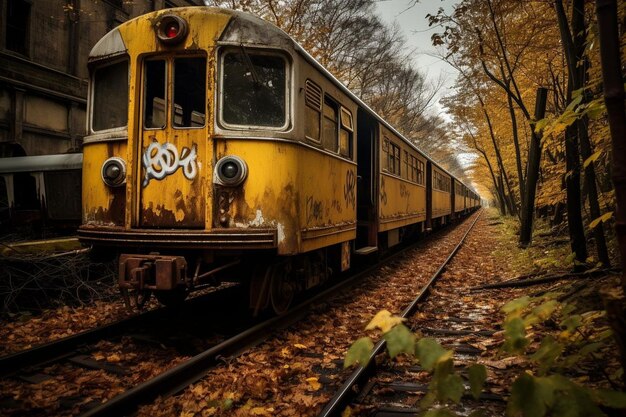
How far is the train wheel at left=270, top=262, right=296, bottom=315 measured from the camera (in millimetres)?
4676

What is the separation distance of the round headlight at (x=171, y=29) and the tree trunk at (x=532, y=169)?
5947 mm

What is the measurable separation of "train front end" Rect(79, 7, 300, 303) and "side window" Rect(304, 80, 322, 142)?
0.42 meters

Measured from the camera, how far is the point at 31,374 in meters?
3.37

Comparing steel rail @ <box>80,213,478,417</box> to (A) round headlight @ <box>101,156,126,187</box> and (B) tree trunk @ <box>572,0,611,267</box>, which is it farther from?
(B) tree trunk @ <box>572,0,611,267</box>

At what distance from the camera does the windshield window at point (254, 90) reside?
13.8ft

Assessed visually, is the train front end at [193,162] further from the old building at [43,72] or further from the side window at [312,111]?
the old building at [43,72]

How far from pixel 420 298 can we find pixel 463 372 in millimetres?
2396

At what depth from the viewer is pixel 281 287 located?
15.9ft

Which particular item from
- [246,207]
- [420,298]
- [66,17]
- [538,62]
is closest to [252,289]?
[246,207]

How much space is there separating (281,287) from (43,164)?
7455mm

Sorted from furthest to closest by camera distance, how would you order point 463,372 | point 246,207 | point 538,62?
point 538,62 < point 246,207 < point 463,372

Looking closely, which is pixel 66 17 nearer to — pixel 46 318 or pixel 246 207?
pixel 46 318

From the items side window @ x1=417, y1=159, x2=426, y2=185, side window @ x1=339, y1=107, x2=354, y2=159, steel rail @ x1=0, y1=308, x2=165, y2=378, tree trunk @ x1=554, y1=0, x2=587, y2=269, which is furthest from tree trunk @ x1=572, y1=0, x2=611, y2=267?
side window @ x1=417, y1=159, x2=426, y2=185

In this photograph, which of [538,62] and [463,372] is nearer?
[463,372]
